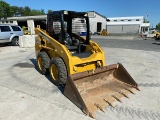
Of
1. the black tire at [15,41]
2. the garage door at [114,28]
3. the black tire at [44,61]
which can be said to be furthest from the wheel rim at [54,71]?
the garage door at [114,28]

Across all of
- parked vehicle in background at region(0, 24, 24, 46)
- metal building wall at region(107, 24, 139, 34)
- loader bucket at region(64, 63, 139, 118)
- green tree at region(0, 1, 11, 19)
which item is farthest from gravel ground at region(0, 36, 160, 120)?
green tree at region(0, 1, 11, 19)

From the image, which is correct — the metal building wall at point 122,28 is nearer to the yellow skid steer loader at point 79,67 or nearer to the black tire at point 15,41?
the black tire at point 15,41

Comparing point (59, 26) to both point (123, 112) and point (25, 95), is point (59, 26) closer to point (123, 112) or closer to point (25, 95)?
point (25, 95)

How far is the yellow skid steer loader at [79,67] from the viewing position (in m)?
4.09

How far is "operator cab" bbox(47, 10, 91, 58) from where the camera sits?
17.1ft

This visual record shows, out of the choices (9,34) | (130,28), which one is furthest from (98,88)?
(130,28)

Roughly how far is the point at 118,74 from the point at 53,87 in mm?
1993

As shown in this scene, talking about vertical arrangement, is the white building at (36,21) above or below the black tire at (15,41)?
above

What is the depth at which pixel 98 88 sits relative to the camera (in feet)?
15.1

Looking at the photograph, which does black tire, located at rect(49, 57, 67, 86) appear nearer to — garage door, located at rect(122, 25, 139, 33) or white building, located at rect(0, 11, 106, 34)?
white building, located at rect(0, 11, 106, 34)

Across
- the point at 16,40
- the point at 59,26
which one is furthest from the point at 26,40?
the point at 59,26

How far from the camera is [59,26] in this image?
5348mm

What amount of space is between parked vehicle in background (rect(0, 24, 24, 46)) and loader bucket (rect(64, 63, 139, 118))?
1079 centimetres

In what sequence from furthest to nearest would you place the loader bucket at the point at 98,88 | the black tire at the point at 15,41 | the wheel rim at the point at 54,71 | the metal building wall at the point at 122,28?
the metal building wall at the point at 122,28
the black tire at the point at 15,41
the wheel rim at the point at 54,71
the loader bucket at the point at 98,88
